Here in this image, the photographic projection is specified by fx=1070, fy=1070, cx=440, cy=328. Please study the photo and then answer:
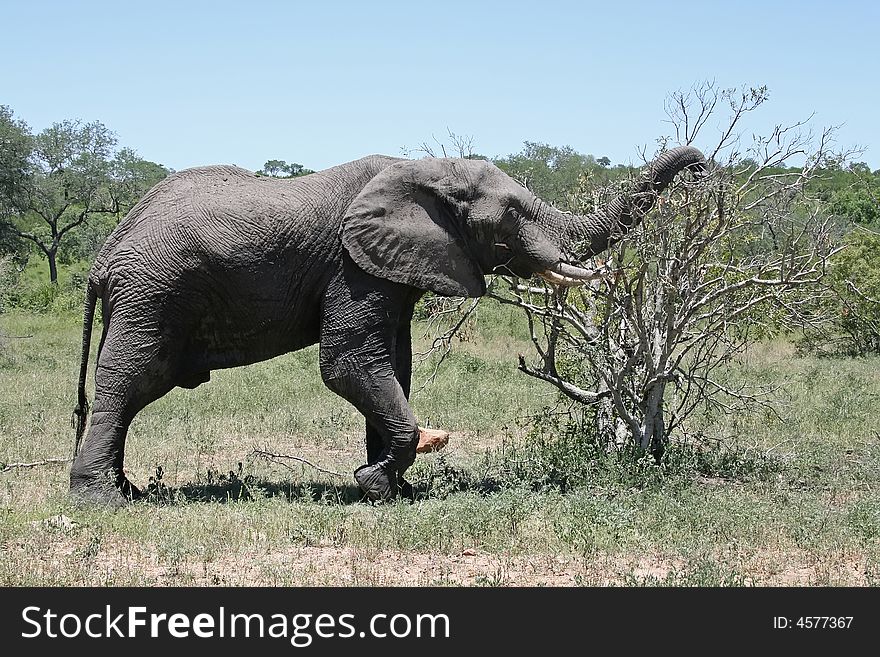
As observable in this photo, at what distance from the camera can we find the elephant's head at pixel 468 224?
7.66m

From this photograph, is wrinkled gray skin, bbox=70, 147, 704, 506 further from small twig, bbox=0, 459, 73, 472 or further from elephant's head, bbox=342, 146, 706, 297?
small twig, bbox=0, 459, 73, 472

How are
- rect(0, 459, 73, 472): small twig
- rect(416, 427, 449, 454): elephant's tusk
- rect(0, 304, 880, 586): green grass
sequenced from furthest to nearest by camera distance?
rect(416, 427, 449, 454): elephant's tusk, rect(0, 459, 73, 472): small twig, rect(0, 304, 880, 586): green grass

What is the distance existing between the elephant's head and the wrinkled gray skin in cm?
1

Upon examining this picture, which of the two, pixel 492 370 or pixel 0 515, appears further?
pixel 492 370

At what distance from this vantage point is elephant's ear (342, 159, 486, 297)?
7633 millimetres

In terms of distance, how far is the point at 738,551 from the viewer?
6.60m

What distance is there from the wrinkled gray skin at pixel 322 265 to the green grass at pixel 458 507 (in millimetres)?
724

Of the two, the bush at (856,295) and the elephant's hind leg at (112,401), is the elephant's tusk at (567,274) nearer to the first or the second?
the elephant's hind leg at (112,401)

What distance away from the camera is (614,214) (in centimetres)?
794

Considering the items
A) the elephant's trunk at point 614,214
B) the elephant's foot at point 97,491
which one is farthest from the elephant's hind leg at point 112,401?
the elephant's trunk at point 614,214

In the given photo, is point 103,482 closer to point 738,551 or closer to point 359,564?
point 359,564

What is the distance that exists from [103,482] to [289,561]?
6.64 feet

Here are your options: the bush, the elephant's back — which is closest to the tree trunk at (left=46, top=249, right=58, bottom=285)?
the bush

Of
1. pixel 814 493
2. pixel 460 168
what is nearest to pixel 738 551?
pixel 814 493
